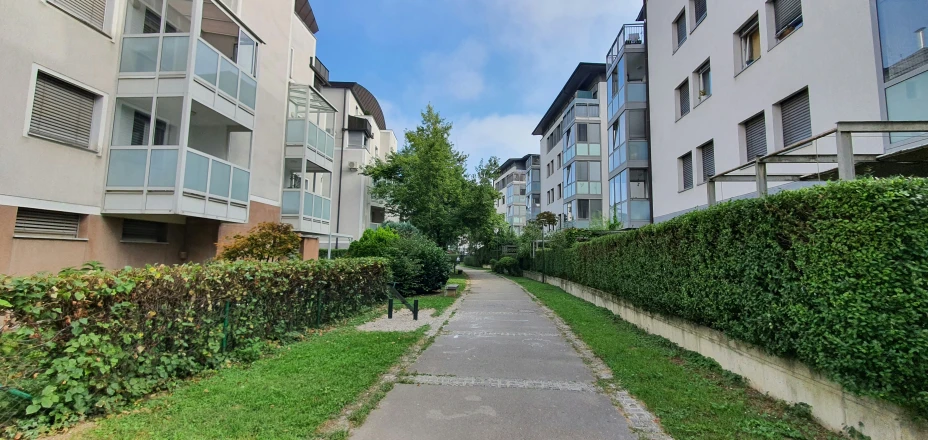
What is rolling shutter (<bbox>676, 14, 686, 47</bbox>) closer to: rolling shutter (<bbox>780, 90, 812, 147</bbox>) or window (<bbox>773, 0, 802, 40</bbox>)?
window (<bbox>773, 0, 802, 40</bbox>)

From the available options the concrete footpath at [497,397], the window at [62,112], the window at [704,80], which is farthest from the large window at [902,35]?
the window at [62,112]

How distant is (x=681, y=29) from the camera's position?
1633cm

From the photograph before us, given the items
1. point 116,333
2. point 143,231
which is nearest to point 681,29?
point 116,333

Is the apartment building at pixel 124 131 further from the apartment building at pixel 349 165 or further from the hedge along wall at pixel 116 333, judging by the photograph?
the apartment building at pixel 349 165

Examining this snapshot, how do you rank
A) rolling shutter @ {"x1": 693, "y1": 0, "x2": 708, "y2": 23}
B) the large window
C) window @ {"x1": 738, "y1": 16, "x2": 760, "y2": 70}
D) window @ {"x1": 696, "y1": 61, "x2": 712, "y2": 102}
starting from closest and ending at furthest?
1. the large window
2. window @ {"x1": 738, "y1": 16, "x2": 760, "y2": 70}
3. window @ {"x1": 696, "y1": 61, "x2": 712, "y2": 102}
4. rolling shutter @ {"x1": 693, "y1": 0, "x2": 708, "y2": 23}

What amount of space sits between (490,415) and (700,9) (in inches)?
649

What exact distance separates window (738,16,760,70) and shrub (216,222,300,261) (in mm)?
13845

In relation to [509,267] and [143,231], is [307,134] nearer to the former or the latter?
[143,231]

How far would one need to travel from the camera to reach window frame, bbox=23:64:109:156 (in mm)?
7578

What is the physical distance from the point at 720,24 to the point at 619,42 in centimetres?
1007

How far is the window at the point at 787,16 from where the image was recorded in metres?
10.3

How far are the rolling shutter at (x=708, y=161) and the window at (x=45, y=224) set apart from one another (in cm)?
1719

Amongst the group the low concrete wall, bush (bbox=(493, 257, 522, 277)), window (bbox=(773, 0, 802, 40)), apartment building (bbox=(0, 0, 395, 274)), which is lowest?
the low concrete wall

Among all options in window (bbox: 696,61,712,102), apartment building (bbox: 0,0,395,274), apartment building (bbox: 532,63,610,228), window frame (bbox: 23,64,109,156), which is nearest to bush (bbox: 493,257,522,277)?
apartment building (bbox: 532,63,610,228)
